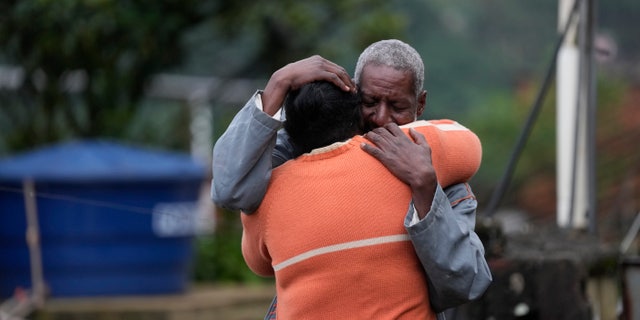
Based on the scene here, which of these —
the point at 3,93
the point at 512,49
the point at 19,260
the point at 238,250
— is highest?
the point at 3,93

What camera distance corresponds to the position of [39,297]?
831 cm

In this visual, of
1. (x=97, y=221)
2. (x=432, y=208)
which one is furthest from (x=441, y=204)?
(x=97, y=221)

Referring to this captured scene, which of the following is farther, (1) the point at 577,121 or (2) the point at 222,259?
(2) the point at 222,259

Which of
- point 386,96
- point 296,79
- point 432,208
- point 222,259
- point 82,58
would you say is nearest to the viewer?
point 432,208

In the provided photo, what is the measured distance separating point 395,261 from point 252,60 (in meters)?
8.94

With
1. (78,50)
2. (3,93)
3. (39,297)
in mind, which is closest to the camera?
(39,297)

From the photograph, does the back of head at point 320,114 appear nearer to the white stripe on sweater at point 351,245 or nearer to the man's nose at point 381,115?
the man's nose at point 381,115

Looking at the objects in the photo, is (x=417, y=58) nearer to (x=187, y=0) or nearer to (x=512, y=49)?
(x=187, y=0)

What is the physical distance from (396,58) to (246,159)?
44 centimetres

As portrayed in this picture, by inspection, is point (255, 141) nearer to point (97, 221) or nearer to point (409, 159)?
point (409, 159)

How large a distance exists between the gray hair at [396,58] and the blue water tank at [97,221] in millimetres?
5451

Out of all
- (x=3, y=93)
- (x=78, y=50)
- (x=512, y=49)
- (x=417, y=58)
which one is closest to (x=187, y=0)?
(x=78, y=50)

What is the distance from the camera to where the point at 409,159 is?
8.67ft

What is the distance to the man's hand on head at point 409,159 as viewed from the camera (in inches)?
103
